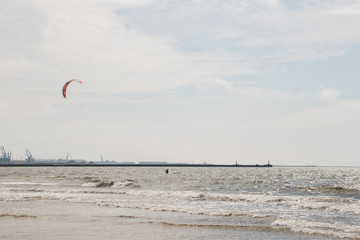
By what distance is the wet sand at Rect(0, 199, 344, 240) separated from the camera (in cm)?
1742

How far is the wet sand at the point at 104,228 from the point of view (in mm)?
17422

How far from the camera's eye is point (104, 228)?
63.1ft

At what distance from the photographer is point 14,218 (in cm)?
2198

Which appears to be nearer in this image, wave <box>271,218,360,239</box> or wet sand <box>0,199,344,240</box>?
wet sand <box>0,199,344,240</box>

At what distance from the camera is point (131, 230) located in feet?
61.8

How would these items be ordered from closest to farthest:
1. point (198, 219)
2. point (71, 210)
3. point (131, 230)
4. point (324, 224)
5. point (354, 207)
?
1. point (131, 230)
2. point (324, 224)
3. point (198, 219)
4. point (71, 210)
5. point (354, 207)

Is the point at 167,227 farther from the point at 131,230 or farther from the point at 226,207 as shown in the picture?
the point at 226,207

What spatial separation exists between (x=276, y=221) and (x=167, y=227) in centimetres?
581

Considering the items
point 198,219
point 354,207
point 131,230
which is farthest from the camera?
point 354,207

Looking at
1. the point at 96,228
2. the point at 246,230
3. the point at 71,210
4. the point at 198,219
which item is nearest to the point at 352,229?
the point at 246,230

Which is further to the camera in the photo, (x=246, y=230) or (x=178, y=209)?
(x=178, y=209)

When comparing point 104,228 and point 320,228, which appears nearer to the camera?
point 104,228

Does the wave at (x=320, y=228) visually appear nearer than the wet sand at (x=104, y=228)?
No

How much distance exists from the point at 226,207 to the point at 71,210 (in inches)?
401
